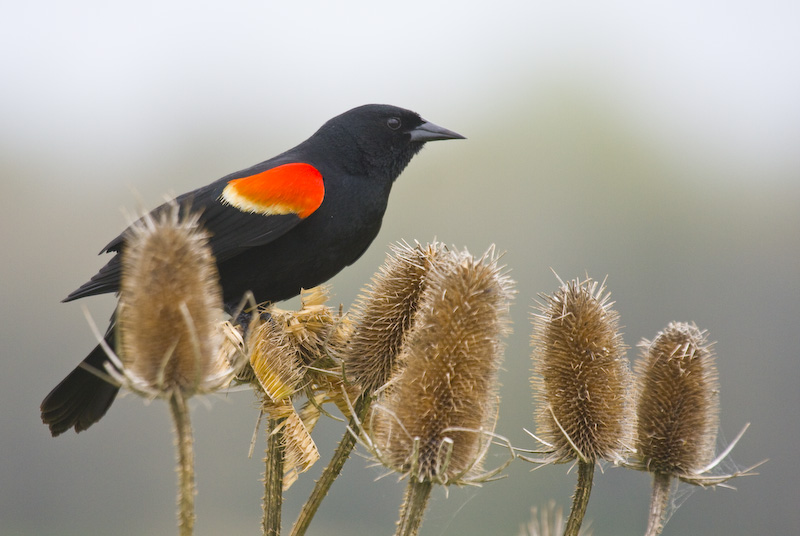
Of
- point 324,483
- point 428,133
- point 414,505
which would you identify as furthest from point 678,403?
point 428,133

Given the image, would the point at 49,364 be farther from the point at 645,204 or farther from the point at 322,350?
the point at 645,204

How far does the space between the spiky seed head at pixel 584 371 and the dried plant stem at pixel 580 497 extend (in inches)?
1.6

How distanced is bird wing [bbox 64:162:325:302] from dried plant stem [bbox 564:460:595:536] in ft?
6.22

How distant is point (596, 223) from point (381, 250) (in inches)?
432

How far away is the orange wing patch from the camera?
3738 mm

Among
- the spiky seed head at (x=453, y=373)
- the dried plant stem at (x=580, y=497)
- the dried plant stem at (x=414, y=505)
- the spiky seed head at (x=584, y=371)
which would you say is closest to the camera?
the dried plant stem at (x=414, y=505)

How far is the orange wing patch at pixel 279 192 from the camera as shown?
3.74m

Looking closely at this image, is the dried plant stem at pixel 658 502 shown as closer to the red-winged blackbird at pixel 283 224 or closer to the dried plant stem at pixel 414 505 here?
the dried plant stem at pixel 414 505

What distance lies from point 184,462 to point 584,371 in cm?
144

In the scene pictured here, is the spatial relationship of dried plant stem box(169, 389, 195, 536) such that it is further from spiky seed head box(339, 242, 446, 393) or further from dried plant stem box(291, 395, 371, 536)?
spiky seed head box(339, 242, 446, 393)

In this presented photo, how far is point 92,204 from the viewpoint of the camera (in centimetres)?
2678

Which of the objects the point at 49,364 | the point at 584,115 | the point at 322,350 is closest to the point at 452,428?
the point at 322,350

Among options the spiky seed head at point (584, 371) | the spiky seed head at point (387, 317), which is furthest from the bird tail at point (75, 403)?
the spiky seed head at point (584, 371)

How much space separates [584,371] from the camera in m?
2.54
